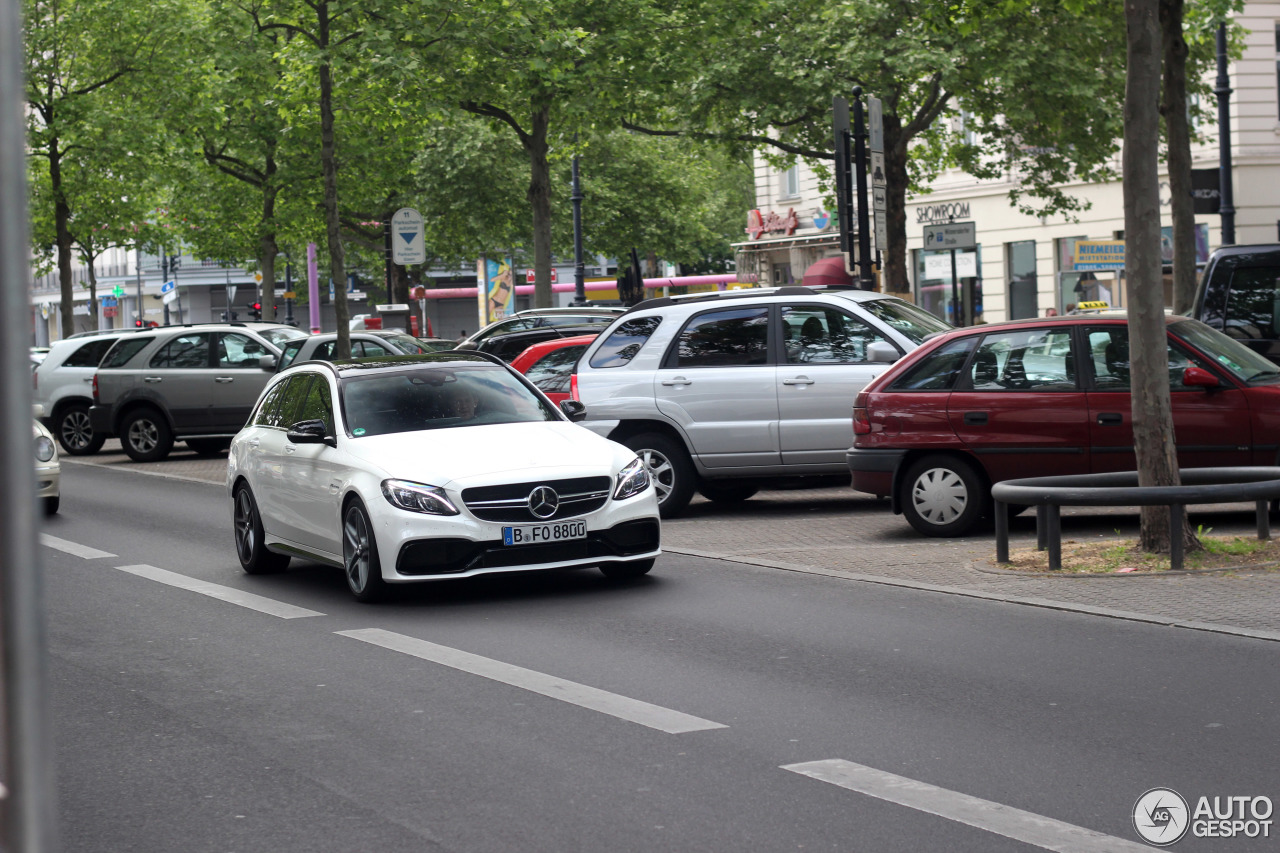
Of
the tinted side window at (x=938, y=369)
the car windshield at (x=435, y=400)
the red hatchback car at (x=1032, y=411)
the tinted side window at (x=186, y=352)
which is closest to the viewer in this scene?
the car windshield at (x=435, y=400)

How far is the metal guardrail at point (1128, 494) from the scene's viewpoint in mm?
9594

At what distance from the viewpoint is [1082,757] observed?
554 centimetres

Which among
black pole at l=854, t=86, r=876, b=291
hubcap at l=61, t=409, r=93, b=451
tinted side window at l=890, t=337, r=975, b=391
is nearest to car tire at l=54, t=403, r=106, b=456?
hubcap at l=61, t=409, r=93, b=451

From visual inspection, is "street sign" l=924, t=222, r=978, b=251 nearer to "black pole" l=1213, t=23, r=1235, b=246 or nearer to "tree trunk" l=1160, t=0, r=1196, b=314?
"black pole" l=1213, t=23, r=1235, b=246

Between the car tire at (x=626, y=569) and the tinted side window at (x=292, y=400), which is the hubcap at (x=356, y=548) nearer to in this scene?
the car tire at (x=626, y=569)

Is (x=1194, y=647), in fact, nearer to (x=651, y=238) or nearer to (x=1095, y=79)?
(x=1095, y=79)

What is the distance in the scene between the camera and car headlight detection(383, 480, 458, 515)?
31.1 ft

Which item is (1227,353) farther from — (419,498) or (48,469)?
(48,469)

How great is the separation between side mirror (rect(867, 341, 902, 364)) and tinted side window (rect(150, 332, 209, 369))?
44.7 feet

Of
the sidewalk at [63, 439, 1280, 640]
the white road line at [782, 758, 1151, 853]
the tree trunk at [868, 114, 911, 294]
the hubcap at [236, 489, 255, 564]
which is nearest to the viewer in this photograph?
the white road line at [782, 758, 1151, 853]

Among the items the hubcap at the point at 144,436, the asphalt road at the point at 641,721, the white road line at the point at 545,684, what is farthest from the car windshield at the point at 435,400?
the hubcap at the point at 144,436

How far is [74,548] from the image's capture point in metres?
13.4

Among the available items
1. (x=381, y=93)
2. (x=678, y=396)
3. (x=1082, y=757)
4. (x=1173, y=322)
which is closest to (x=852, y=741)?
(x=1082, y=757)

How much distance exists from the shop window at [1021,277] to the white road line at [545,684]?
128 feet
